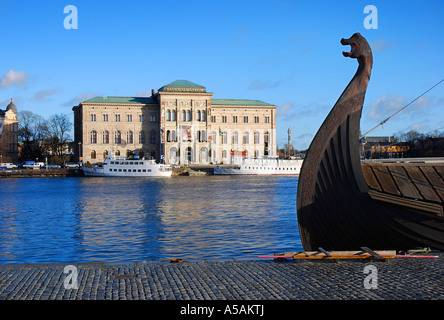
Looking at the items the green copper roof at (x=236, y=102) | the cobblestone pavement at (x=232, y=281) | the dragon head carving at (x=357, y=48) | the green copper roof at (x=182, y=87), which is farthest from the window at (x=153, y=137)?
the cobblestone pavement at (x=232, y=281)

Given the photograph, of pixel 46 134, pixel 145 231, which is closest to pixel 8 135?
pixel 46 134

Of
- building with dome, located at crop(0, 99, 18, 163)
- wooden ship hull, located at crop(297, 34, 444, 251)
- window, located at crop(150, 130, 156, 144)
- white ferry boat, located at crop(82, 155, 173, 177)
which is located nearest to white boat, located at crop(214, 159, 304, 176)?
white ferry boat, located at crop(82, 155, 173, 177)

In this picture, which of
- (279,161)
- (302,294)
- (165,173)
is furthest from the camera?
(279,161)

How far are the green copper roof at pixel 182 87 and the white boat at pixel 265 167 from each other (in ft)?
57.7

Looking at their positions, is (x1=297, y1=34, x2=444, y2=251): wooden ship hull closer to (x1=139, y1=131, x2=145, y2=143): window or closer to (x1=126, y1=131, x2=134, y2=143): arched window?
(x1=139, y1=131, x2=145, y2=143): window

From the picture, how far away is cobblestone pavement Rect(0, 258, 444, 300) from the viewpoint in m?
9.88

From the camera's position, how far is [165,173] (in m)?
96.9

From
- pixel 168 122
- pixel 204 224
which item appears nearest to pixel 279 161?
pixel 168 122

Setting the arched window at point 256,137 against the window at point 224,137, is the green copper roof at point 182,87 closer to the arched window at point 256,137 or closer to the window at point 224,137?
the window at point 224,137

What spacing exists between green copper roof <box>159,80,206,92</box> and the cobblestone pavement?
102 metres

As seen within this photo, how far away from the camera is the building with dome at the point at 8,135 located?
121125 mm
